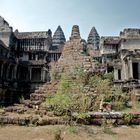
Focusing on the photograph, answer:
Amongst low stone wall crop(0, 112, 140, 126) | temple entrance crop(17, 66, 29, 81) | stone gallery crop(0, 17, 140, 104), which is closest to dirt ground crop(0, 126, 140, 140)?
low stone wall crop(0, 112, 140, 126)

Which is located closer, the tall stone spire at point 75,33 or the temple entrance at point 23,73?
the tall stone spire at point 75,33

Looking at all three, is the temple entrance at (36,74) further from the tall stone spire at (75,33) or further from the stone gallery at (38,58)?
the tall stone spire at (75,33)

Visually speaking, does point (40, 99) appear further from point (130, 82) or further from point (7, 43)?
point (7, 43)

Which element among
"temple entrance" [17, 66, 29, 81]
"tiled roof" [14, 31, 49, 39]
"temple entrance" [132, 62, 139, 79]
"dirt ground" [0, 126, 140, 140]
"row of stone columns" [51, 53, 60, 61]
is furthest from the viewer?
"tiled roof" [14, 31, 49, 39]

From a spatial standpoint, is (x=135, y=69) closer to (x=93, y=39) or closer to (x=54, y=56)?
(x=54, y=56)

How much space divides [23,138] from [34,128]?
51.9 inches

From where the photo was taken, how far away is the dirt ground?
32.7ft

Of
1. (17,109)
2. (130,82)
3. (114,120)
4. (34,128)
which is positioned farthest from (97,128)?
(130,82)

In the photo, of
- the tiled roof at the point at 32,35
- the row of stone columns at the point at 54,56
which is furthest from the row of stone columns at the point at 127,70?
the tiled roof at the point at 32,35

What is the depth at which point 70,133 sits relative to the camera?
34.1 ft

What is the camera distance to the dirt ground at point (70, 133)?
995 cm

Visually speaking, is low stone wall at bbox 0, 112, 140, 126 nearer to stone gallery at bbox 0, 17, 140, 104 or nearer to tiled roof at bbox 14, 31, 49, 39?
stone gallery at bbox 0, 17, 140, 104

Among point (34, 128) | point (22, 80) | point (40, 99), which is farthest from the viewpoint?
point (22, 80)

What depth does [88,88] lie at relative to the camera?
50.5 ft
